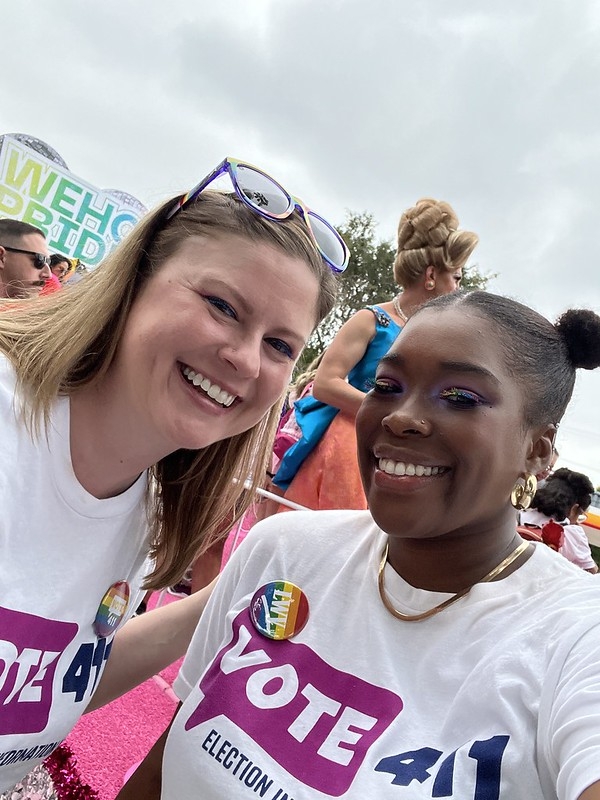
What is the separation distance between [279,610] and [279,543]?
0.18 metres

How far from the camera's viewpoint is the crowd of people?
37.4 inches

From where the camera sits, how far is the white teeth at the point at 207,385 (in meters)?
1.42

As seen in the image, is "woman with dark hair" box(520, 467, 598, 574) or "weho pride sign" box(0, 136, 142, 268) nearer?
"woman with dark hair" box(520, 467, 598, 574)

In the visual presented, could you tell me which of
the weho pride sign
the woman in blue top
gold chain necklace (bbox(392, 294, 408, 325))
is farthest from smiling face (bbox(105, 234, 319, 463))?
the weho pride sign

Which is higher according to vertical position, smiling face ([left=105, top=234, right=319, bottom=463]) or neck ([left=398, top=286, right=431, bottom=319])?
neck ([left=398, top=286, right=431, bottom=319])

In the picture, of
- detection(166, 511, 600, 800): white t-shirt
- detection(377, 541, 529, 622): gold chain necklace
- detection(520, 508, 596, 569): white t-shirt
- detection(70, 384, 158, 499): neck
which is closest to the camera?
detection(166, 511, 600, 800): white t-shirt

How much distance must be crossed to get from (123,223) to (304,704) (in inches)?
334

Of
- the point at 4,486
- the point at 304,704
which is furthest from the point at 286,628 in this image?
the point at 4,486

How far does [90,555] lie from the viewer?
1427 millimetres

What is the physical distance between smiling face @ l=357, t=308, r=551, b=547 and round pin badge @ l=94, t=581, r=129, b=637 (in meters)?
0.73

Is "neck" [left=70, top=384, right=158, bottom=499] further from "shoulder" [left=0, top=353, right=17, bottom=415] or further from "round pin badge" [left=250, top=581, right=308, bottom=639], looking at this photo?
"round pin badge" [left=250, top=581, right=308, bottom=639]

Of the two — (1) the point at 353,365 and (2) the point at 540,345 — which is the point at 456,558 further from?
(1) the point at 353,365

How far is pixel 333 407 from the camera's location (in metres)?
2.49

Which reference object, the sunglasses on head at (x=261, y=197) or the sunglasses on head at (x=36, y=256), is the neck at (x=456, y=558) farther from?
the sunglasses on head at (x=36, y=256)
